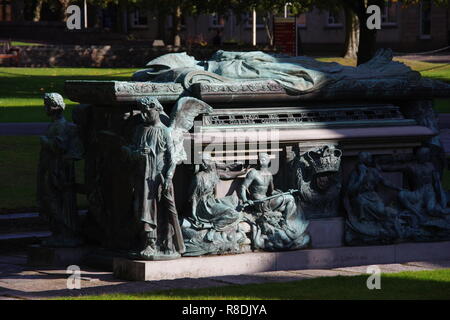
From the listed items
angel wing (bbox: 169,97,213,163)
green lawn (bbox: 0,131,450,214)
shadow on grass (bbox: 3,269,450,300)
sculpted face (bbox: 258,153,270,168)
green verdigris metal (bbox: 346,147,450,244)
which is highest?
angel wing (bbox: 169,97,213,163)

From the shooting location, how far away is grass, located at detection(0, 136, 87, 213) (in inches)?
591

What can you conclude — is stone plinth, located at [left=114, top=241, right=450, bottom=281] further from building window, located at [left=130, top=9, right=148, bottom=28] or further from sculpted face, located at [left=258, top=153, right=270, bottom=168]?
building window, located at [left=130, top=9, right=148, bottom=28]

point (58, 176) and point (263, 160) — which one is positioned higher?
point (263, 160)

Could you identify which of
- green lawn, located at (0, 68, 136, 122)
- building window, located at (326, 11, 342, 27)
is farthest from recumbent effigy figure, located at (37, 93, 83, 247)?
building window, located at (326, 11, 342, 27)

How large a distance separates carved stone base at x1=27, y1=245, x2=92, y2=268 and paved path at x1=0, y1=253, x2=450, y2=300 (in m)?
0.14

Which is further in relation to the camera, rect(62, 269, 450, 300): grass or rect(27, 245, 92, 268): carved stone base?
rect(27, 245, 92, 268): carved stone base

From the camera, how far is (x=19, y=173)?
58.6 feet

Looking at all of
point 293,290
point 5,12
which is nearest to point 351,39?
point 5,12

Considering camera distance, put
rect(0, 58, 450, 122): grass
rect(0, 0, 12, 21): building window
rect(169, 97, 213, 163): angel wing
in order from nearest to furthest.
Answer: rect(169, 97, 213, 163): angel wing, rect(0, 58, 450, 122): grass, rect(0, 0, 12, 21): building window

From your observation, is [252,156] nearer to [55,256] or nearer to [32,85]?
[55,256]

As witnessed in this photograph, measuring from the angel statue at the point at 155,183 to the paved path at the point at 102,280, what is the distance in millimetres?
491

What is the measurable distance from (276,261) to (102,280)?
169cm

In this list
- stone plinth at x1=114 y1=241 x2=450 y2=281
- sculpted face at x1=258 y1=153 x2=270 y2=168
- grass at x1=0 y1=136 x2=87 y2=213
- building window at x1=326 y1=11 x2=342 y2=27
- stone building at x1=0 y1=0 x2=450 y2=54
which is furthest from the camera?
building window at x1=326 y1=11 x2=342 y2=27

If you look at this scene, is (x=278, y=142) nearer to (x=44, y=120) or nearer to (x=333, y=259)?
(x=333, y=259)
